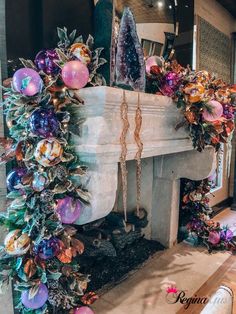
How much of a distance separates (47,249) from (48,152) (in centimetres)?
40

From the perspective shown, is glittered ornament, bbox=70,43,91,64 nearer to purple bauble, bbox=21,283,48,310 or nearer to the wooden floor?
purple bauble, bbox=21,283,48,310

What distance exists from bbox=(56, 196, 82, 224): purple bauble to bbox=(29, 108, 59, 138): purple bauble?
11.4 inches

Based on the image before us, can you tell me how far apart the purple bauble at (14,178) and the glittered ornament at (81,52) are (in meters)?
0.54

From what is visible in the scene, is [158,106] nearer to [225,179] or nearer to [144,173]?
[144,173]

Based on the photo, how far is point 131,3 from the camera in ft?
5.77

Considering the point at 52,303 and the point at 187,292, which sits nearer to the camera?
the point at 52,303

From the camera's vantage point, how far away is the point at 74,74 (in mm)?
1106

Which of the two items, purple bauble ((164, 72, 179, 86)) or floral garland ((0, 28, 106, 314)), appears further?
purple bauble ((164, 72, 179, 86))

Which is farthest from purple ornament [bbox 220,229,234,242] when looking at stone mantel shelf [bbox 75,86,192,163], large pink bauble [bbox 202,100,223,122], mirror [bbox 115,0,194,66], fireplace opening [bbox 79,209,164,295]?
mirror [bbox 115,0,194,66]

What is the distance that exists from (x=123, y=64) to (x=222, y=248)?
194cm

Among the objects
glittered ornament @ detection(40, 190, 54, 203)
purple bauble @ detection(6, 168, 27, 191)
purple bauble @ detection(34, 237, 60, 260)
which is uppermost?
purple bauble @ detection(6, 168, 27, 191)

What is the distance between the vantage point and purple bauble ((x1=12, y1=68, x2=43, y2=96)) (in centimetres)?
110

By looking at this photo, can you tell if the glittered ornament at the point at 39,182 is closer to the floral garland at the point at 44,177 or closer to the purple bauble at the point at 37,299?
the floral garland at the point at 44,177

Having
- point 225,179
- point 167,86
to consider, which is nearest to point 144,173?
point 167,86
